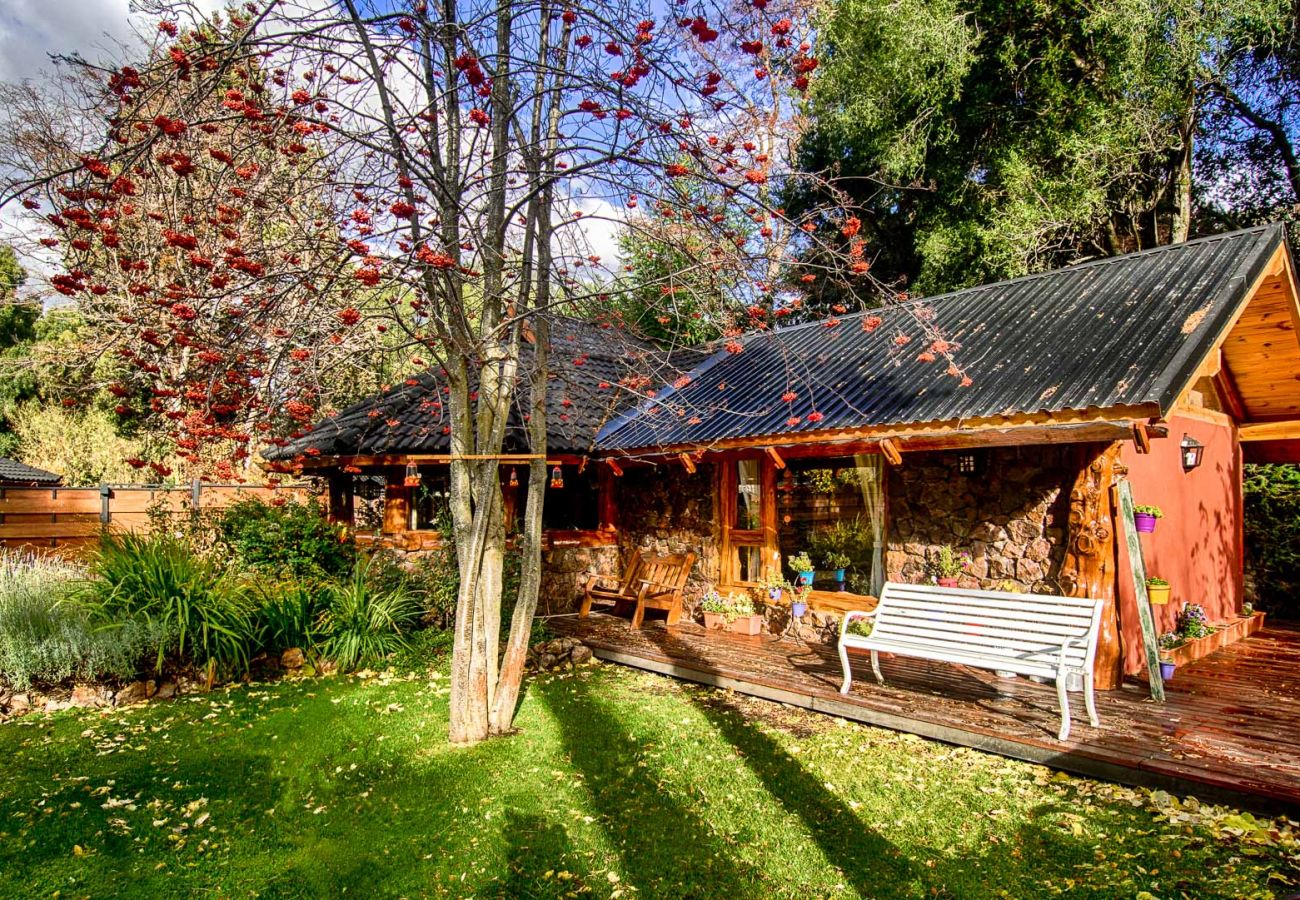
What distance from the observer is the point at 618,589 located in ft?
33.3

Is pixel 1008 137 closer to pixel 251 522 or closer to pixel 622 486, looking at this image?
pixel 622 486

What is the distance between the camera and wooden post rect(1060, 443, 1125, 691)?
6.17 metres

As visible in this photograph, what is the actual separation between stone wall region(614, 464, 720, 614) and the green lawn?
3671 millimetres

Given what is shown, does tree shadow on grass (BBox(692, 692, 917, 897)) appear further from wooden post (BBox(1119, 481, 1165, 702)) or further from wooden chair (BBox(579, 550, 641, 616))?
wooden chair (BBox(579, 550, 641, 616))

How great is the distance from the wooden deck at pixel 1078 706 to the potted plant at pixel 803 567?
2.33 feet

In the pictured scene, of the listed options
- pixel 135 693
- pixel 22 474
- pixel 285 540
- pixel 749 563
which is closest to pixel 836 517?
pixel 749 563

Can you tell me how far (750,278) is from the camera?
4.53m

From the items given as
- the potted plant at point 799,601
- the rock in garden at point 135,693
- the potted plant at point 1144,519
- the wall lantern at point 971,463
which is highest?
the wall lantern at point 971,463

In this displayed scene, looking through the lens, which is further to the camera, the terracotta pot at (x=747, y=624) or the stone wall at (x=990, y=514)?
the terracotta pot at (x=747, y=624)

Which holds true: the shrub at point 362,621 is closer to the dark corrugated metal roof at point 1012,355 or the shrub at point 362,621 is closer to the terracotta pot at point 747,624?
the dark corrugated metal roof at point 1012,355

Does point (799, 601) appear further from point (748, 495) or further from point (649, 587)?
point (649, 587)

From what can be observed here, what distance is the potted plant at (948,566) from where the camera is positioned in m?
7.24

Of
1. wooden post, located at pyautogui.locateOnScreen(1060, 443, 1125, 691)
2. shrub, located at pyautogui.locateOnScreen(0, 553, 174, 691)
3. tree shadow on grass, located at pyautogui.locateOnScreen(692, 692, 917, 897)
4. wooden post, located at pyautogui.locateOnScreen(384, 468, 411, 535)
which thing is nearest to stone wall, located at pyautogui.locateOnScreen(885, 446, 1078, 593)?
wooden post, located at pyautogui.locateOnScreen(1060, 443, 1125, 691)

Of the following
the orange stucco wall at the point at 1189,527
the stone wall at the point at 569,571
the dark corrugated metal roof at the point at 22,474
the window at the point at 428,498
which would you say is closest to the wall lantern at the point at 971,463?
the orange stucco wall at the point at 1189,527
